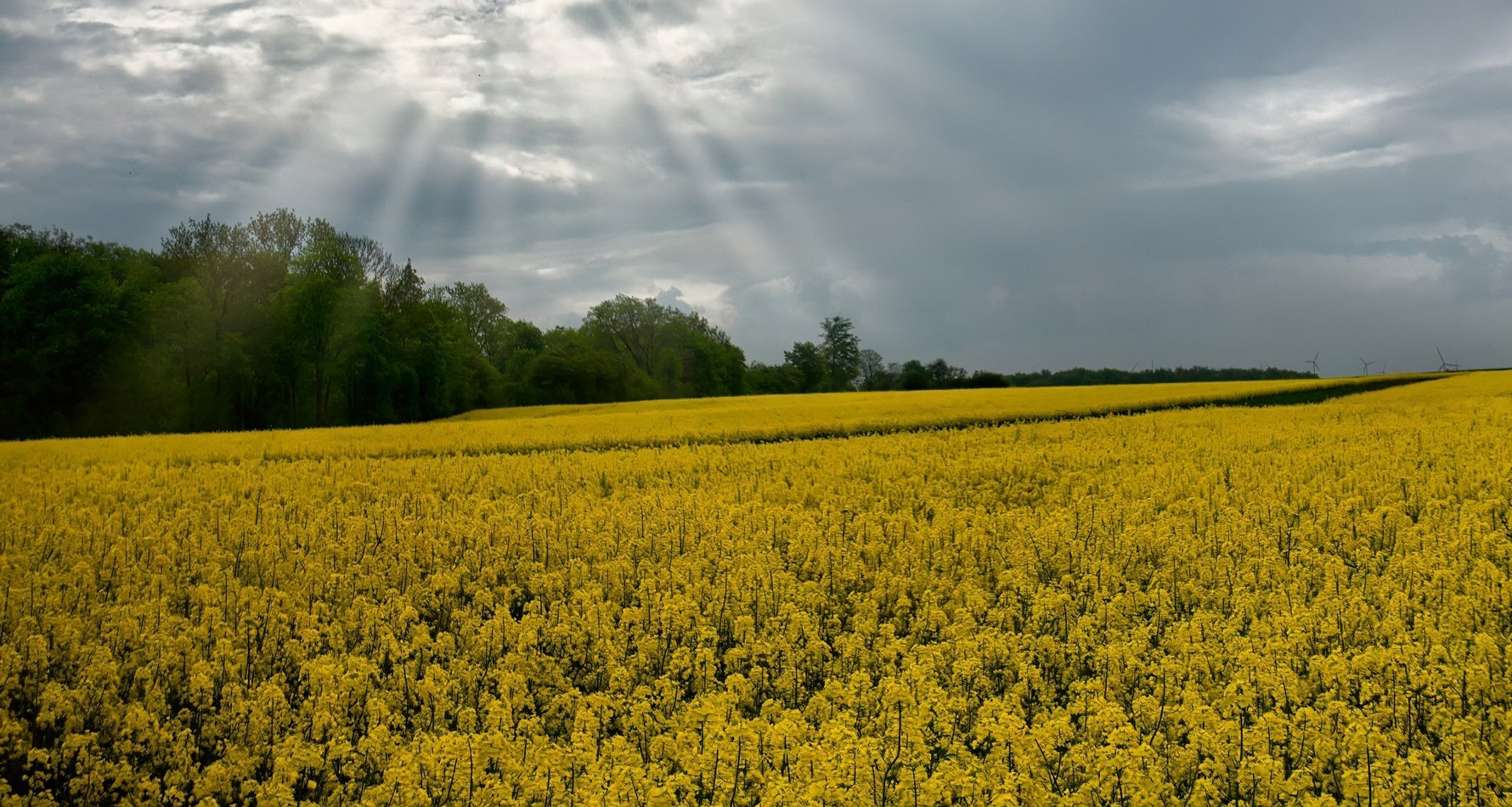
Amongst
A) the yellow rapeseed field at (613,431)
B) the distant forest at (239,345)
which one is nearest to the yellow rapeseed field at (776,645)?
the yellow rapeseed field at (613,431)

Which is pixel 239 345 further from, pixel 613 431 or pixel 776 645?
pixel 776 645

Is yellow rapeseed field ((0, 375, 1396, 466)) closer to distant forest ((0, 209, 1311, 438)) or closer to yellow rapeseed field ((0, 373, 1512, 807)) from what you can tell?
yellow rapeseed field ((0, 373, 1512, 807))

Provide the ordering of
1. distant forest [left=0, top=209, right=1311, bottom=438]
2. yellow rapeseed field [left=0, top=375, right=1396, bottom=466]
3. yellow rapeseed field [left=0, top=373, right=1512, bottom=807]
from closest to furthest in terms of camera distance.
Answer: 1. yellow rapeseed field [left=0, top=373, right=1512, bottom=807]
2. yellow rapeseed field [left=0, top=375, right=1396, bottom=466]
3. distant forest [left=0, top=209, right=1311, bottom=438]

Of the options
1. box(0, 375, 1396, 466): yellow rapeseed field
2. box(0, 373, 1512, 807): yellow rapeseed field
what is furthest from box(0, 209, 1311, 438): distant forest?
box(0, 373, 1512, 807): yellow rapeseed field

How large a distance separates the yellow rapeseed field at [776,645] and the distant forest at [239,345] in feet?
144

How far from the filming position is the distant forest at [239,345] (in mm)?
49562

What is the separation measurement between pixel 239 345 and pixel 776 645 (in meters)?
58.3

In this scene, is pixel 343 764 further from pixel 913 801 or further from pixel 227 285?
pixel 227 285

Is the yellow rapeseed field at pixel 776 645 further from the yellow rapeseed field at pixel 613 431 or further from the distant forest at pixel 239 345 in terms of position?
the distant forest at pixel 239 345

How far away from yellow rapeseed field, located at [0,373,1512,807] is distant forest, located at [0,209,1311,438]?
44.0m

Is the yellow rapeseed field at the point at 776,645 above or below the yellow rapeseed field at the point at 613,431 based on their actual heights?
below

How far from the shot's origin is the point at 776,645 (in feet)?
24.6

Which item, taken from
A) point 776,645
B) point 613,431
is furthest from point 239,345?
point 776,645

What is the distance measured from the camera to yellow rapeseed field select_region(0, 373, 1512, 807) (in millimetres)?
5445
